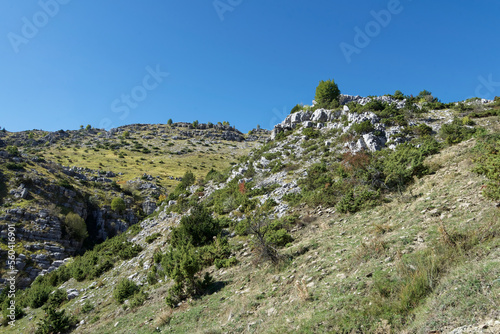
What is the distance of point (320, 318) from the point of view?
19.1 feet

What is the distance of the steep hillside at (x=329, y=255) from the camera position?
214 inches

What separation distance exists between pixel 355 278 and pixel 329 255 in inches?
96.4

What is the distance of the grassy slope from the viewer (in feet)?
16.1

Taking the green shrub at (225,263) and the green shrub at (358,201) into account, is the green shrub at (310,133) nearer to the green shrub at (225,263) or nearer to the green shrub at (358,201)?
the green shrub at (358,201)

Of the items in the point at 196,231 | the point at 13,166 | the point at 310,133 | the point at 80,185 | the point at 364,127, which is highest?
the point at 13,166

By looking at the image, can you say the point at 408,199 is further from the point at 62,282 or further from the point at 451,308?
the point at 62,282

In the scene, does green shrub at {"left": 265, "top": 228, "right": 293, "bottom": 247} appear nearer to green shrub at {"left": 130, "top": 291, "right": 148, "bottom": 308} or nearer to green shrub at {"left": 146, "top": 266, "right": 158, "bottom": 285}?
green shrub at {"left": 130, "top": 291, "right": 148, "bottom": 308}

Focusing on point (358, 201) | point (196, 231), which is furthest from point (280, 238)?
point (196, 231)

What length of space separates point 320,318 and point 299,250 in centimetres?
537

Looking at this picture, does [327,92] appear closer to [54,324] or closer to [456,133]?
[456,133]

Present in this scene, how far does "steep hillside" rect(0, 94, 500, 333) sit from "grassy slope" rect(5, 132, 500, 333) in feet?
0.14

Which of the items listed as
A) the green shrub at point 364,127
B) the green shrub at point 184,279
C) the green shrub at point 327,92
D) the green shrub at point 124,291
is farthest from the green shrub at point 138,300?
the green shrub at point 327,92

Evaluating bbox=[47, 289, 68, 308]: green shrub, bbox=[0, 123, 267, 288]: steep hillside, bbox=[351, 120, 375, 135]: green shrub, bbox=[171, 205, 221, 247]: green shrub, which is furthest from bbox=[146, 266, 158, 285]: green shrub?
bbox=[351, 120, 375, 135]: green shrub

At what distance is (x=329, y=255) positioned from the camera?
943 centimetres
